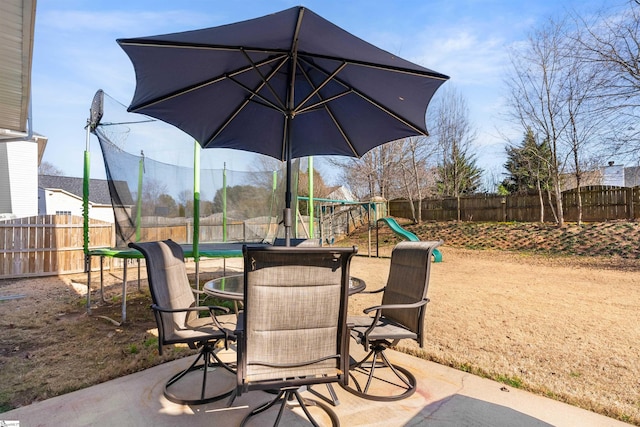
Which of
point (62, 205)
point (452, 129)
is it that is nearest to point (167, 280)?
point (452, 129)

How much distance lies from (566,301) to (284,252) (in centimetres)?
507

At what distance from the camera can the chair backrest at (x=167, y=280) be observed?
198 cm

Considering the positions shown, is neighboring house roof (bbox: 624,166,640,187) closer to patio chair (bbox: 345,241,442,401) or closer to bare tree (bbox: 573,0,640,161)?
bare tree (bbox: 573,0,640,161)

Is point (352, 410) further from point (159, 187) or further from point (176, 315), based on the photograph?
point (159, 187)

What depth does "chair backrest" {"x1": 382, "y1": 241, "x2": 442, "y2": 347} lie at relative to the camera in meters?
2.17

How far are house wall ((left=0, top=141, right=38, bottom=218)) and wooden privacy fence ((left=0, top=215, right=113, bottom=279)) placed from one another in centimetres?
510

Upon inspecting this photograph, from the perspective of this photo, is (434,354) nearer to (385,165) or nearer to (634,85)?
(634,85)

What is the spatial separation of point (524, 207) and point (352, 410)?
622 inches

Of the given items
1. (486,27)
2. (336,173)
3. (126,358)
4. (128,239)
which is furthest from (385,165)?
(126,358)

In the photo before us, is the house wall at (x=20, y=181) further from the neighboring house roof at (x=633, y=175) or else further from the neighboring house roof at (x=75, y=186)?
the neighboring house roof at (x=633, y=175)

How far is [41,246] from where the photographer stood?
24.0ft

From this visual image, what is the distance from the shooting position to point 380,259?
10258mm

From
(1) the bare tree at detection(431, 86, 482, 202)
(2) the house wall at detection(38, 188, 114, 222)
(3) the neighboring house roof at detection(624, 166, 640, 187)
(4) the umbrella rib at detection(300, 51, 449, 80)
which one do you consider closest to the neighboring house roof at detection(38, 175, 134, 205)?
(2) the house wall at detection(38, 188, 114, 222)

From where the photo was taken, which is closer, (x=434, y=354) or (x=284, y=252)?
(x=284, y=252)
